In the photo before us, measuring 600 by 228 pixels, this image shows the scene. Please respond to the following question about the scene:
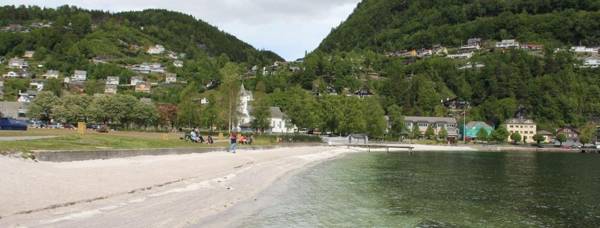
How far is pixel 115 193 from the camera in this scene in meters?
18.5

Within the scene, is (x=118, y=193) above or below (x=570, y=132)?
below

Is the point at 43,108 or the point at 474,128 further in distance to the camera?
the point at 474,128

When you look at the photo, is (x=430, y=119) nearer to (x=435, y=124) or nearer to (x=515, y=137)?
(x=435, y=124)

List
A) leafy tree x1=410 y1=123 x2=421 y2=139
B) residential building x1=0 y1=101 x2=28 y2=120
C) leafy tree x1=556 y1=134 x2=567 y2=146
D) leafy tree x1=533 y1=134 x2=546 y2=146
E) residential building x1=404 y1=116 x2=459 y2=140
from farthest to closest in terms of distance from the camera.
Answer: residential building x1=404 y1=116 x2=459 y2=140
leafy tree x1=556 y1=134 x2=567 y2=146
leafy tree x1=533 y1=134 x2=546 y2=146
leafy tree x1=410 y1=123 x2=421 y2=139
residential building x1=0 y1=101 x2=28 y2=120

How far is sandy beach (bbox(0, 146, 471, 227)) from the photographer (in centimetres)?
1423

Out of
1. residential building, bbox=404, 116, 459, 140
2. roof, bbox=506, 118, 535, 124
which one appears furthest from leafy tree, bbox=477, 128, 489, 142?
roof, bbox=506, 118, 535, 124

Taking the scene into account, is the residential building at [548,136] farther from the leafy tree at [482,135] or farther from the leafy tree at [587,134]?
the leafy tree at [482,135]

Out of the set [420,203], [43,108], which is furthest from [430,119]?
[420,203]

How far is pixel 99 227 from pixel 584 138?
193130 mm

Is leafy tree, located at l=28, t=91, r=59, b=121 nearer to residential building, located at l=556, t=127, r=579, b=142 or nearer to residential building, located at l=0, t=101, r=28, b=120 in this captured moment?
residential building, located at l=0, t=101, r=28, b=120

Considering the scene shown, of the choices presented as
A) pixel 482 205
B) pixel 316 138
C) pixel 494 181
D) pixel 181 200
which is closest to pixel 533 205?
pixel 482 205

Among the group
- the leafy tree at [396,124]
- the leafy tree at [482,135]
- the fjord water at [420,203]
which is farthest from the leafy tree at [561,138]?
the fjord water at [420,203]

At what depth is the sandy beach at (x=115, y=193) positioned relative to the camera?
14227 millimetres

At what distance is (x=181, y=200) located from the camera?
776 inches
